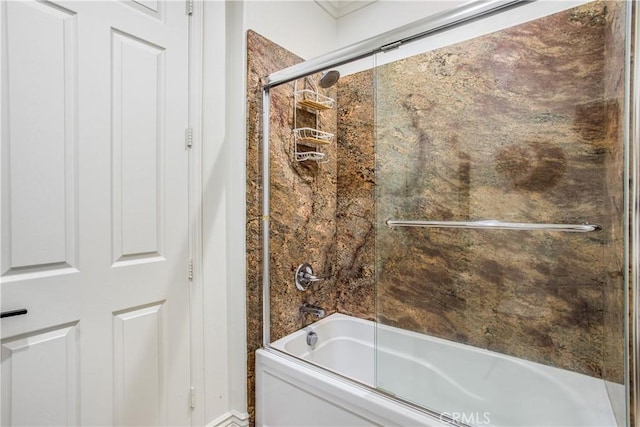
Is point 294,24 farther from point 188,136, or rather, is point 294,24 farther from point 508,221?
point 508,221

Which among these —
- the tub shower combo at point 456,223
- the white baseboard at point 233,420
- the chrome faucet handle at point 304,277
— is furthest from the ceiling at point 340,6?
the white baseboard at point 233,420

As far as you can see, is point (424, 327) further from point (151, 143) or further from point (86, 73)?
point (86, 73)

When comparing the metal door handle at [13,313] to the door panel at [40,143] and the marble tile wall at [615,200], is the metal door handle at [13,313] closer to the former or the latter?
the door panel at [40,143]

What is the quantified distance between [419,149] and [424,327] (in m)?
1.09

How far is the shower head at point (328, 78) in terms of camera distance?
5.66 feet

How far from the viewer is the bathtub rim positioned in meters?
1.11

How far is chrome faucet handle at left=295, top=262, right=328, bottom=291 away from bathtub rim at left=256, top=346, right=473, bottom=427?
0.41 m

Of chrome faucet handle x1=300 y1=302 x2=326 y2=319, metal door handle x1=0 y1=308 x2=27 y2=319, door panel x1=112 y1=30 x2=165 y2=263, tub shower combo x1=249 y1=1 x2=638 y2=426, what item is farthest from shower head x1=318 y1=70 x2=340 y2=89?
metal door handle x1=0 y1=308 x2=27 y2=319

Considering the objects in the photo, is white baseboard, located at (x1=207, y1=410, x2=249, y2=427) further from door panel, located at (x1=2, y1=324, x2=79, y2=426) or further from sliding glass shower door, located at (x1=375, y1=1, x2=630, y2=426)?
sliding glass shower door, located at (x1=375, y1=1, x2=630, y2=426)

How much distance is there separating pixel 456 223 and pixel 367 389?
102cm

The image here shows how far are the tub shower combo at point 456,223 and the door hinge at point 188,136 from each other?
371 mm

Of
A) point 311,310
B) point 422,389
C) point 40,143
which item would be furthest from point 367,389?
point 40,143

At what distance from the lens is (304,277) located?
1.92 meters

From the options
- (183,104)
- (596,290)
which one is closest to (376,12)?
(183,104)
